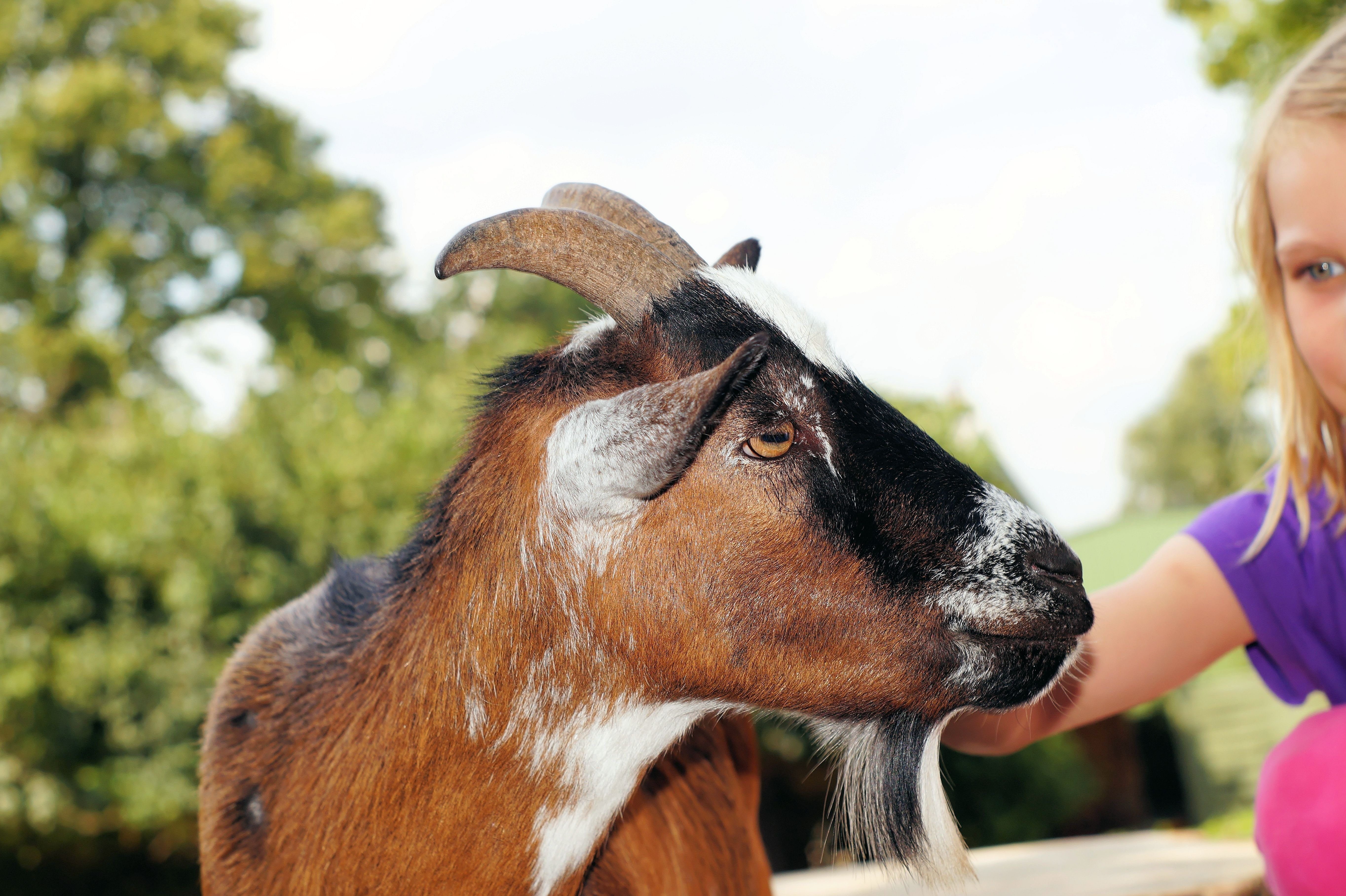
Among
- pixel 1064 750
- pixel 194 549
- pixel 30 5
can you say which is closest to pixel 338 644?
pixel 194 549

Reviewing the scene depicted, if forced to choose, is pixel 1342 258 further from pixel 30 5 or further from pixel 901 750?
pixel 30 5

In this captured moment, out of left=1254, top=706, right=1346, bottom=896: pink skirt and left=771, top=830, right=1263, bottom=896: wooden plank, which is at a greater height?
left=1254, top=706, right=1346, bottom=896: pink skirt

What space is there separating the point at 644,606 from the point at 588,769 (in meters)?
0.32

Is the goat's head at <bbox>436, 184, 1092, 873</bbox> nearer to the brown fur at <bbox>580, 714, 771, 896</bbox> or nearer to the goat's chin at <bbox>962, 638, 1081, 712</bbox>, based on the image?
the goat's chin at <bbox>962, 638, 1081, 712</bbox>

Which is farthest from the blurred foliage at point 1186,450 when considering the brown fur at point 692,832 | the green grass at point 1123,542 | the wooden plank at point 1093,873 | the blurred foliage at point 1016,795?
the brown fur at point 692,832

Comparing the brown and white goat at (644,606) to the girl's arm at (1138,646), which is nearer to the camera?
the brown and white goat at (644,606)

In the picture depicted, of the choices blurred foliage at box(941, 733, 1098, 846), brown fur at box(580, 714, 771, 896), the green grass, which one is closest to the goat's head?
brown fur at box(580, 714, 771, 896)

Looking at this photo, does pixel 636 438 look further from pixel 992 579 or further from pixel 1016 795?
pixel 1016 795

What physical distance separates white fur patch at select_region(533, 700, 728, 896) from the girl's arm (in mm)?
775

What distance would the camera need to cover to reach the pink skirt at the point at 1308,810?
6.43 ft

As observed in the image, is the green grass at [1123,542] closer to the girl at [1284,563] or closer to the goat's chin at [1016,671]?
the girl at [1284,563]

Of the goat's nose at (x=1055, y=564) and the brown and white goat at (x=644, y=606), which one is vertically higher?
the brown and white goat at (x=644, y=606)

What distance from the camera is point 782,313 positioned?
74.4 inches

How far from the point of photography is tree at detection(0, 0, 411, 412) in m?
18.5
